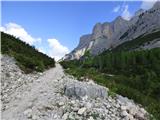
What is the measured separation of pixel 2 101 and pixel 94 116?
7.62m

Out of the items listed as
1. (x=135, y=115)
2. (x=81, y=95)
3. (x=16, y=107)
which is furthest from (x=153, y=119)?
(x=16, y=107)

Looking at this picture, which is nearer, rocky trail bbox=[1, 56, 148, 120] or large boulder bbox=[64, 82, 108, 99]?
rocky trail bbox=[1, 56, 148, 120]

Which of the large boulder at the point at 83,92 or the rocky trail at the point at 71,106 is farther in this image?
the large boulder at the point at 83,92

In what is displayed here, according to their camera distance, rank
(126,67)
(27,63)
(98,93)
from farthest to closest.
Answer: (126,67), (27,63), (98,93)

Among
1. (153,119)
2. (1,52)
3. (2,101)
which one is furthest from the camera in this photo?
(1,52)

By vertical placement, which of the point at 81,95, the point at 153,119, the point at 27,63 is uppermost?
the point at 27,63

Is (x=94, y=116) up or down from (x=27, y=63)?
down

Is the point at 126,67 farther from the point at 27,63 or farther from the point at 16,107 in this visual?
the point at 16,107

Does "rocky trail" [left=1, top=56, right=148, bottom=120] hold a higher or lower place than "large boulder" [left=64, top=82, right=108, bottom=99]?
lower

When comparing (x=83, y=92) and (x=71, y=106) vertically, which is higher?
(x=83, y=92)

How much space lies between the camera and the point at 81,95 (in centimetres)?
1562

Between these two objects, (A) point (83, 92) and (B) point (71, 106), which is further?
(A) point (83, 92)

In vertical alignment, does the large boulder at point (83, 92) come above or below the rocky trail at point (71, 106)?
above

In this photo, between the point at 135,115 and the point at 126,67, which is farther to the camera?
the point at 126,67
